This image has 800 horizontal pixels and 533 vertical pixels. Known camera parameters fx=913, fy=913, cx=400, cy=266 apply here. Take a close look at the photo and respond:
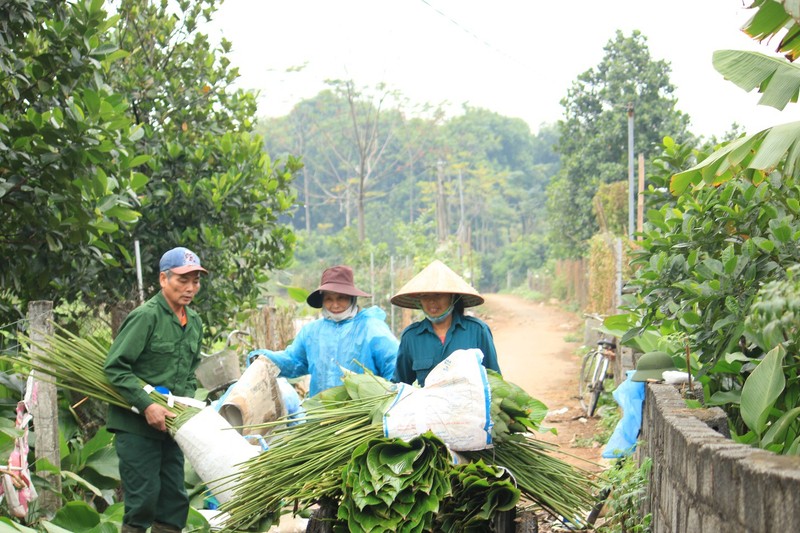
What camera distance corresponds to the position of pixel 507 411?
13.0 ft

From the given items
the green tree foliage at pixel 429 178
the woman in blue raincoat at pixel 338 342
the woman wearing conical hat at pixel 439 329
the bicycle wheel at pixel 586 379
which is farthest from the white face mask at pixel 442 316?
the green tree foliage at pixel 429 178

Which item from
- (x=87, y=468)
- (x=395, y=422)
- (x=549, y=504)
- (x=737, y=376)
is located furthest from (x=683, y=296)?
(x=87, y=468)

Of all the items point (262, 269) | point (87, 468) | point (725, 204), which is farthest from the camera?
point (262, 269)

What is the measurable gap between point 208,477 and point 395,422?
51.7 inches

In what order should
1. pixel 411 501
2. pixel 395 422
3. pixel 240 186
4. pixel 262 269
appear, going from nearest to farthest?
pixel 411 501, pixel 395 422, pixel 240 186, pixel 262 269

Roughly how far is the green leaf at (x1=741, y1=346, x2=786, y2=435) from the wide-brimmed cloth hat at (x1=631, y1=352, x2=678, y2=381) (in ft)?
4.94

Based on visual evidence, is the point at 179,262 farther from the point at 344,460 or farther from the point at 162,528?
the point at 344,460

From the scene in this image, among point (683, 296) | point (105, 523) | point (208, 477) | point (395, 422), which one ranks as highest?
point (683, 296)

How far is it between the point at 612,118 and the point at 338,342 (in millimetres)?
20819

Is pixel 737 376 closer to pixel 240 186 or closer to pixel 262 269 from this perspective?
pixel 240 186

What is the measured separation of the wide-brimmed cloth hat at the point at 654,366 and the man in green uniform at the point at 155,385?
8.21ft

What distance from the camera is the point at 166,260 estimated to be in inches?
197

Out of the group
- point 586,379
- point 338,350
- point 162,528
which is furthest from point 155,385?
point 586,379

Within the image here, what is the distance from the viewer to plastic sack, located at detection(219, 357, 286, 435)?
5250 mm
